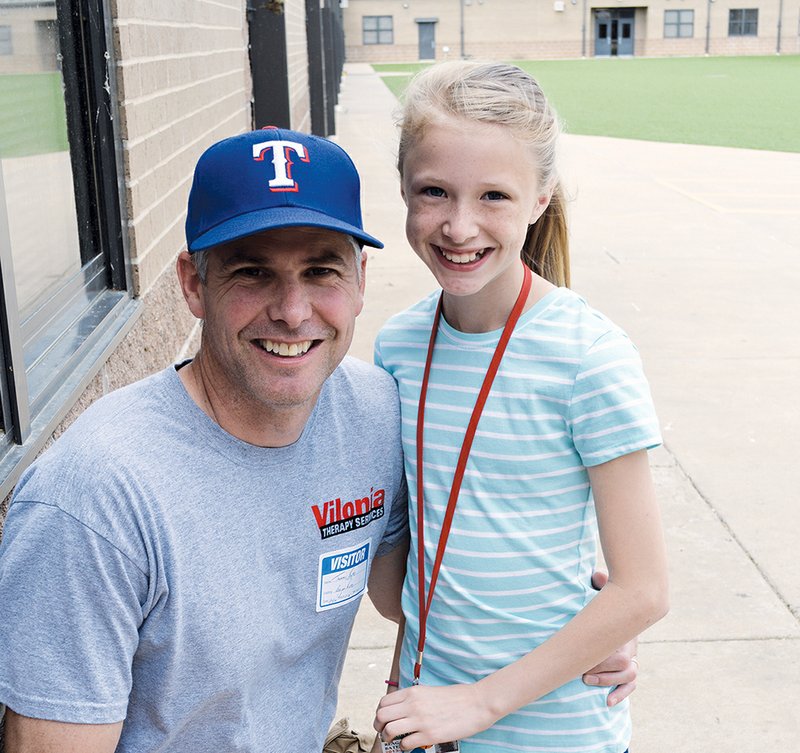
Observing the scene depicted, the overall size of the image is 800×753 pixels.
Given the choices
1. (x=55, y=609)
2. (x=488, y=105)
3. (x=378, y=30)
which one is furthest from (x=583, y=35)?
(x=55, y=609)

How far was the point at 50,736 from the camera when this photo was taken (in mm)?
1587

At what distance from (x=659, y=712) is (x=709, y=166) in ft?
44.1

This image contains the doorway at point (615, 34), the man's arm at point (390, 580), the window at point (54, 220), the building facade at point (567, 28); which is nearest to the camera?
the man's arm at point (390, 580)

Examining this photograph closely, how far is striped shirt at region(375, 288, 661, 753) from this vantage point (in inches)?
74.4

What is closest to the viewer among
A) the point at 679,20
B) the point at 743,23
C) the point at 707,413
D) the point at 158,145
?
the point at 158,145

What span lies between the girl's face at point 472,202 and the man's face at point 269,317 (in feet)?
0.69

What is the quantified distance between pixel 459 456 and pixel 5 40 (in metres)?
1.71

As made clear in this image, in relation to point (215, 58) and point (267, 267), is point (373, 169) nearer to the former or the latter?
point (215, 58)

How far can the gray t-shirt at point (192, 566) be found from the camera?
1562mm

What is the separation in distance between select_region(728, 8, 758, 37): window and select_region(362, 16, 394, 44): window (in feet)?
72.2

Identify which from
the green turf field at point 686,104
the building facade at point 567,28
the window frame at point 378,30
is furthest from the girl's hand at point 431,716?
the window frame at point 378,30

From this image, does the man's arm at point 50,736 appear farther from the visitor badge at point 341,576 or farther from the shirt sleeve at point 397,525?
the shirt sleeve at point 397,525

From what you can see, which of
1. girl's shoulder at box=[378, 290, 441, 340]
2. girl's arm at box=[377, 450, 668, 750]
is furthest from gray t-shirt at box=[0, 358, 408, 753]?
girl's arm at box=[377, 450, 668, 750]

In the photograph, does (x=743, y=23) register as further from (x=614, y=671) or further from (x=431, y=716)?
(x=431, y=716)
